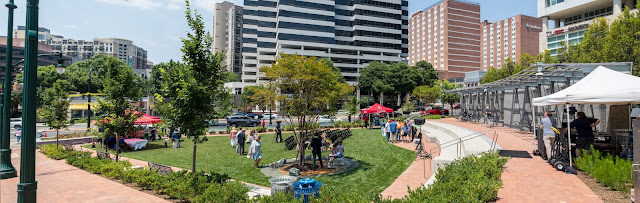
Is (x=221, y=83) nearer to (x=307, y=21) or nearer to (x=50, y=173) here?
(x=50, y=173)

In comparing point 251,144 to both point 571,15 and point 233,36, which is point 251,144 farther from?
point 233,36

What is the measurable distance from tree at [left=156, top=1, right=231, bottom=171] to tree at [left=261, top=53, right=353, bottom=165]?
13.0 ft

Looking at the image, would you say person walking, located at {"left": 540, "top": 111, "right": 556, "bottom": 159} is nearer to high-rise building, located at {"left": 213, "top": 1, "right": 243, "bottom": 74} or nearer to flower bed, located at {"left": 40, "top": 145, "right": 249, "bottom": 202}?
flower bed, located at {"left": 40, "top": 145, "right": 249, "bottom": 202}

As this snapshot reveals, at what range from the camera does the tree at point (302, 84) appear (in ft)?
42.2

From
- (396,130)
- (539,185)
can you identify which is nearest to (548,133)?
(539,185)

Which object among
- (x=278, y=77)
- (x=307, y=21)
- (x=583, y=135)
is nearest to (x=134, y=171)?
(x=278, y=77)

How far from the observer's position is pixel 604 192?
7012mm

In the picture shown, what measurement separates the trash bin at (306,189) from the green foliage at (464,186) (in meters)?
1.90

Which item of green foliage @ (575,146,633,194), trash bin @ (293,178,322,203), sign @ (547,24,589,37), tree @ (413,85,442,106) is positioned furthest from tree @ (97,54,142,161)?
sign @ (547,24,589,37)

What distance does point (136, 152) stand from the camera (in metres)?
19.0

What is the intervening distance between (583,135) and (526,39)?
140 meters

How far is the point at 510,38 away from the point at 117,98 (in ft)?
477

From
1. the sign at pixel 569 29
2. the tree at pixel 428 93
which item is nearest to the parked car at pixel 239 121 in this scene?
the tree at pixel 428 93

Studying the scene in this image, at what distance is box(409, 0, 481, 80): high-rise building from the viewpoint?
11656 cm
